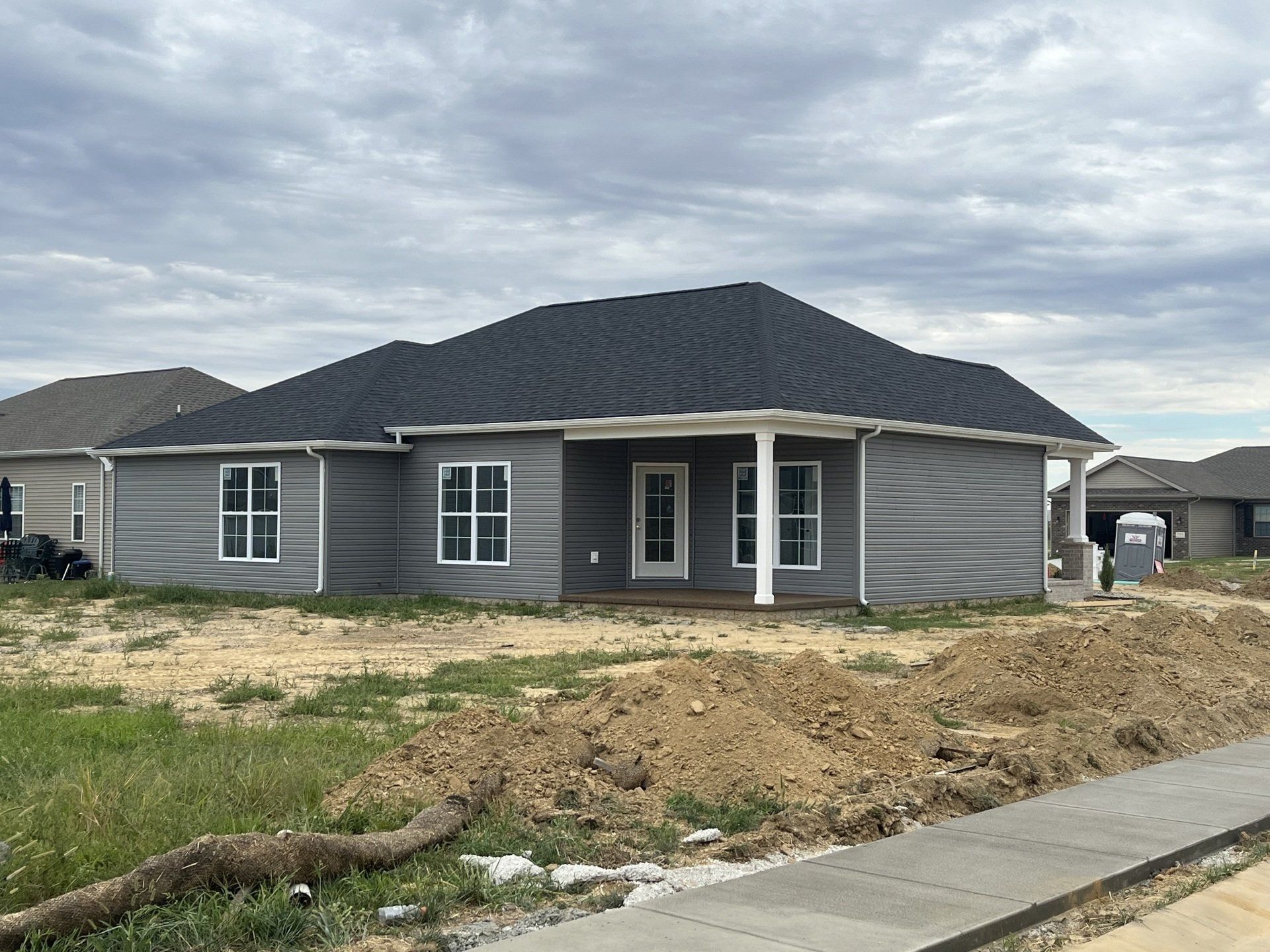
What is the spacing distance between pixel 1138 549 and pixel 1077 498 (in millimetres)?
9499

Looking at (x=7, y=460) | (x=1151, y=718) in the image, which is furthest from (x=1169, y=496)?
(x=1151, y=718)

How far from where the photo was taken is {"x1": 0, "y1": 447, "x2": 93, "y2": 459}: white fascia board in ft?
98.7

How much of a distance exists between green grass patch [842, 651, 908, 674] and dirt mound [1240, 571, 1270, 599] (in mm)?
18178

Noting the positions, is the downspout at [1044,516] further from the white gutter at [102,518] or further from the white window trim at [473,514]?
the white gutter at [102,518]

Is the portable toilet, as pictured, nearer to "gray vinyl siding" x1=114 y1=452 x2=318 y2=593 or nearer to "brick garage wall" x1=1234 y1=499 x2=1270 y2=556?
"brick garage wall" x1=1234 y1=499 x2=1270 y2=556

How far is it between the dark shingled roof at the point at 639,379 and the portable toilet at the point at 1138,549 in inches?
374

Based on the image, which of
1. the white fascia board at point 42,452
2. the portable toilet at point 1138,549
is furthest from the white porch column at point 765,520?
the portable toilet at point 1138,549

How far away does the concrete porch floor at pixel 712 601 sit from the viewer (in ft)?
65.2

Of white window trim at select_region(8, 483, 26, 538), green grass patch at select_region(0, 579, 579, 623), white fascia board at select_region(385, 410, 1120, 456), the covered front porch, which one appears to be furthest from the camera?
white window trim at select_region(8, 483, 26, 538)

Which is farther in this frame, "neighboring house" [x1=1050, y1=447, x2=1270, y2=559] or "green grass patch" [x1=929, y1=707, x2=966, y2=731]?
"neighboring house" [x1=1050, y1=447, x2=1270, y2=559]

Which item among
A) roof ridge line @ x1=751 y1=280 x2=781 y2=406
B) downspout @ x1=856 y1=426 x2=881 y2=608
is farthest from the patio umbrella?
downspout @ x1=856 y1=426 x2=881 y2=608

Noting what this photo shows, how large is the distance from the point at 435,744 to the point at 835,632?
11044mm

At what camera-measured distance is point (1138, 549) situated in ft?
118

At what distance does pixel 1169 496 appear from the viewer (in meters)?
49.7
